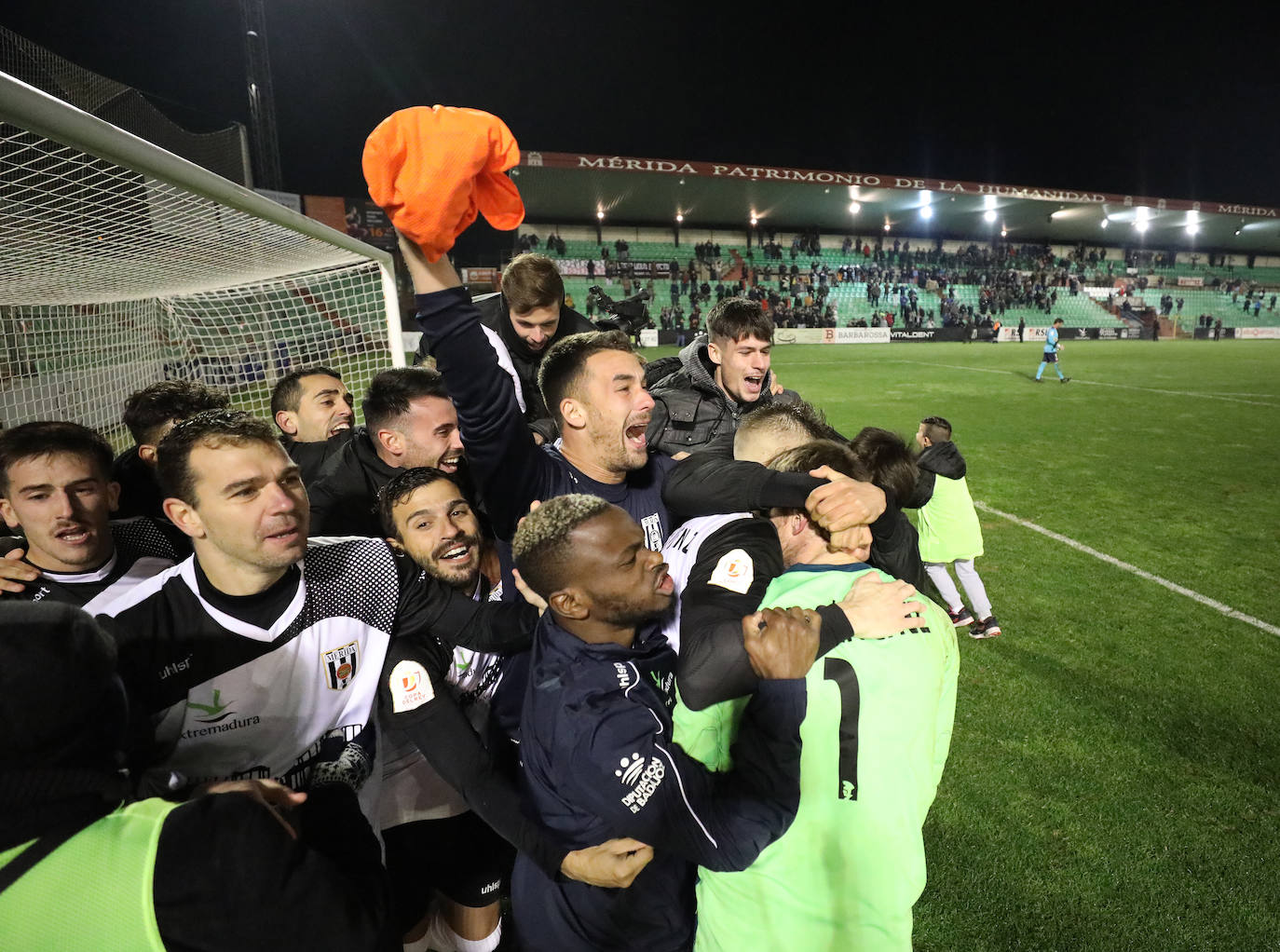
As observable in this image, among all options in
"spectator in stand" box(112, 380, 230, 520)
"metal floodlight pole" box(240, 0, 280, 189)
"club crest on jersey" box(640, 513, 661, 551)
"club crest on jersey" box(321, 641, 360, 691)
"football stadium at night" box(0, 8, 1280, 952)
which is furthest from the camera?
"metal floodlight pole" box(240, 0, 280, 189)

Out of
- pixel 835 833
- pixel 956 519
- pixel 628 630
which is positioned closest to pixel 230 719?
pixel 628 630

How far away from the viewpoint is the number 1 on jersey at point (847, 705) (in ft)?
4.46

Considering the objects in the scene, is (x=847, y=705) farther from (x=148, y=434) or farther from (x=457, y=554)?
(x=148, y=434)

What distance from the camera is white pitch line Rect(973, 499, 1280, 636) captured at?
496 centimetres

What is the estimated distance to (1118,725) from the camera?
3.77 m

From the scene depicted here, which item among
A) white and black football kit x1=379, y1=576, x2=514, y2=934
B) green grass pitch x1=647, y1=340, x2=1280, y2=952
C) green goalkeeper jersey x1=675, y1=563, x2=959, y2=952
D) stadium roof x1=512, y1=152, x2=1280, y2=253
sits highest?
stadium roof x1=512, y1=152, x2=1280, y2=253

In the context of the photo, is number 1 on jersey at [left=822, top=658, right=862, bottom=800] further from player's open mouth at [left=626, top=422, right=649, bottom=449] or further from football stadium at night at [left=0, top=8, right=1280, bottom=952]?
player's open mouth at [left=626, top=422, right=649, bottom=449]

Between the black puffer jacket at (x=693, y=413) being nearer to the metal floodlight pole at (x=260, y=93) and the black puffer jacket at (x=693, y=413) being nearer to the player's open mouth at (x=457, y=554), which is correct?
the player's open mouth at (x=457, y=554)

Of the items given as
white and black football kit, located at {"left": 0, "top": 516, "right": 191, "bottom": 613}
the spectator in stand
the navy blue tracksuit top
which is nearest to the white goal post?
the spectator in stand

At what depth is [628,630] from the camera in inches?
63.6

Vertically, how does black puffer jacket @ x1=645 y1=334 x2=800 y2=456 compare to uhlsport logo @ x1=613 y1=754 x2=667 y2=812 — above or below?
above

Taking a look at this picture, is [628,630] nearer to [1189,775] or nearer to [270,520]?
[270,520]

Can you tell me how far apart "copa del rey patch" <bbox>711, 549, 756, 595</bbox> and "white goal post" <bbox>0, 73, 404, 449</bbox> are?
7.00ft

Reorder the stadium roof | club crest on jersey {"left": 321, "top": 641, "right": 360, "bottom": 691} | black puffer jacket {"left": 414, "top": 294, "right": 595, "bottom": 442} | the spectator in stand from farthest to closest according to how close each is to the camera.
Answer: the stadium roof
black puffer jacket {"left": 414, "top": 294, "right": 595, "bottom": 442}
the spectator in stand
club crest on jersey {"left": 321, "top": 641, "right": 360, "bottom": 691}
